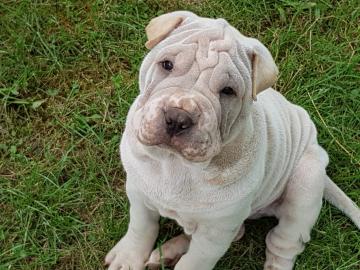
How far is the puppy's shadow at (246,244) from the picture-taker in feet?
11.8

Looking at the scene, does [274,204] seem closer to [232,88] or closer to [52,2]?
[232,88]

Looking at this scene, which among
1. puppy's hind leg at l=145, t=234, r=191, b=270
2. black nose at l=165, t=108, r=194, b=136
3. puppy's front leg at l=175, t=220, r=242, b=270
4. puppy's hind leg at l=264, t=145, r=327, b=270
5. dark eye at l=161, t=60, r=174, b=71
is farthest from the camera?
puppy's hind leg at l=145, t=234, r=191, b=270

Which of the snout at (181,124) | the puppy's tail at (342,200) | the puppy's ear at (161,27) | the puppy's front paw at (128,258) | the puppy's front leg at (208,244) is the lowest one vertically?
the puppy's front paw at (128,258)

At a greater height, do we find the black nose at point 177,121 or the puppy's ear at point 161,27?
the puppy's ear at point 161,27

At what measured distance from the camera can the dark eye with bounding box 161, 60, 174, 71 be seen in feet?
8.27

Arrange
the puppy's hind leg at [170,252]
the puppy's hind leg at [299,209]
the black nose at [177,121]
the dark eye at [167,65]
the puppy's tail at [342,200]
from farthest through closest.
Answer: the puppy's tail at [342,200] → the puppy's hind leg at [170,252] → the puppy's hind leg at [299,209] → the dark eye at [167,65] → the black nose at [177,121]

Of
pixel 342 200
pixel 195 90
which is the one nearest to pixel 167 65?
pixel 195 90

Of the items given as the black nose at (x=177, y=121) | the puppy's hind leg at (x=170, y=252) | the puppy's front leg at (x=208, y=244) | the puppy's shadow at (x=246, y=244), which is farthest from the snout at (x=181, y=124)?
the puppy's shadow at (x=246, y=244)

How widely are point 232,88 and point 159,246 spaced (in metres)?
1.16

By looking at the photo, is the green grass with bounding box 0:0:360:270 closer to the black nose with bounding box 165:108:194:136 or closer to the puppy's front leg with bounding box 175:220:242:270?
the puppy's front leg with bounding box 175:220:242:270

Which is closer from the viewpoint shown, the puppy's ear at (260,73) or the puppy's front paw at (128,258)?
the puppy's ear at (260,73)

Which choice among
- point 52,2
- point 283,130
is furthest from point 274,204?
point 52,2

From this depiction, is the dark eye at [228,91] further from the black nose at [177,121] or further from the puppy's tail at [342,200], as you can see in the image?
the puppy's tail at [342,200]


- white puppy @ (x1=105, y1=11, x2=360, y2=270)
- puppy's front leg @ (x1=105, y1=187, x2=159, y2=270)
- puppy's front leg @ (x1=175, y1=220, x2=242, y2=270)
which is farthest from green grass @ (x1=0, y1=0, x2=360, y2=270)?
puppy's front leg @ (x1=175, y1=220, x2=242, y2=270)
